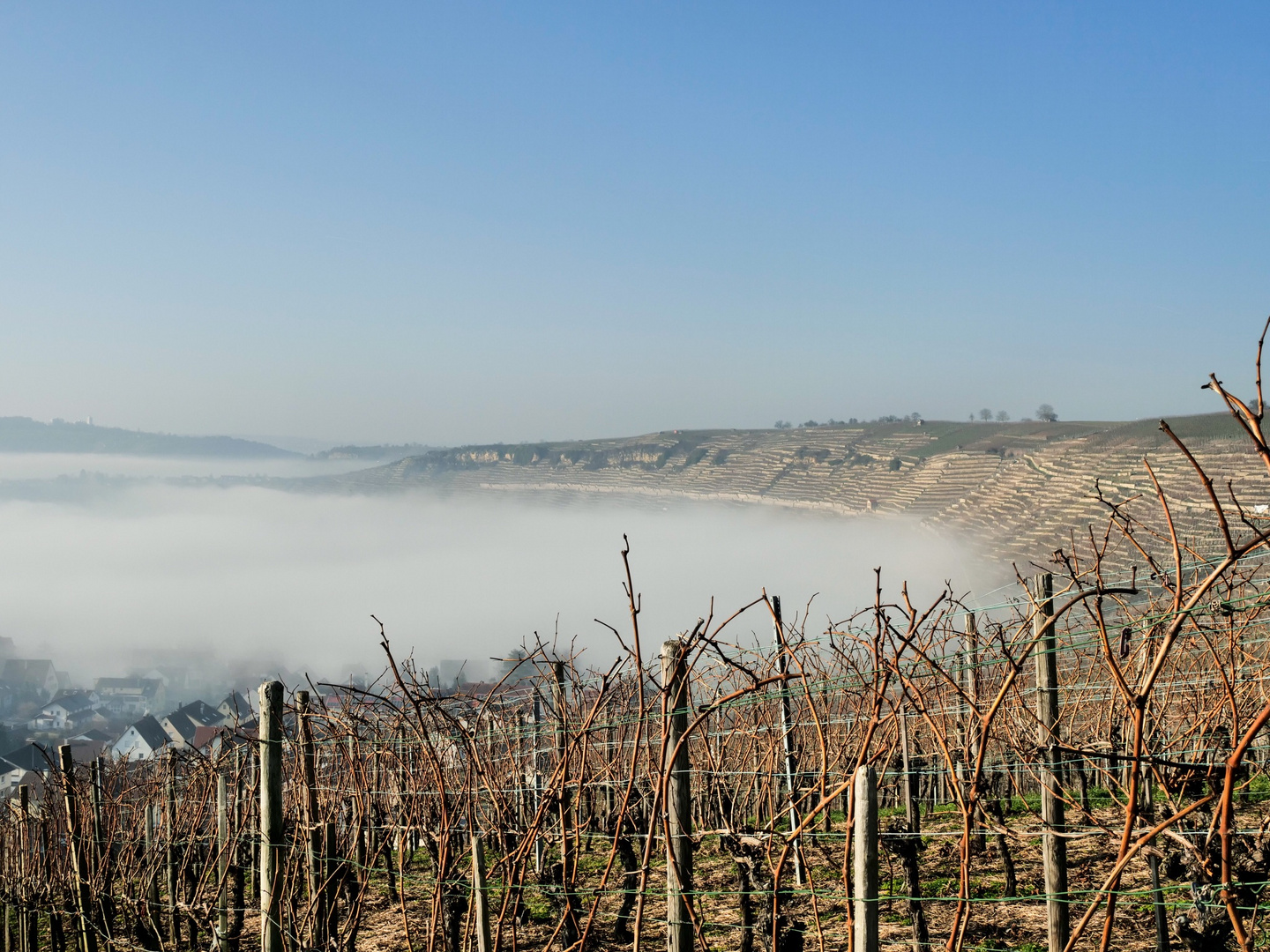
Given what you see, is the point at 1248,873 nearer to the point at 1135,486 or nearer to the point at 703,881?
the point at 703,881

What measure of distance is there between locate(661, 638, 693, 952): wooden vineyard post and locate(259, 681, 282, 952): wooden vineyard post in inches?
62.8

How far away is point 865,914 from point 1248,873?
1591 millimetres

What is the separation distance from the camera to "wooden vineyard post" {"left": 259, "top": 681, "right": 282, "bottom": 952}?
349 cm

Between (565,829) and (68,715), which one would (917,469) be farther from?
(68,715)

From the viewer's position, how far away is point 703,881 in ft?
21.2

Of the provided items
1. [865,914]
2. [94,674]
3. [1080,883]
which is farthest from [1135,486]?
[94,674]

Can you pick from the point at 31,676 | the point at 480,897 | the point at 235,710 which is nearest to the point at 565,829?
the point at 480,897

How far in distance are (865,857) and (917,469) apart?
61.3 meters

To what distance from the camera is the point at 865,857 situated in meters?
2.10

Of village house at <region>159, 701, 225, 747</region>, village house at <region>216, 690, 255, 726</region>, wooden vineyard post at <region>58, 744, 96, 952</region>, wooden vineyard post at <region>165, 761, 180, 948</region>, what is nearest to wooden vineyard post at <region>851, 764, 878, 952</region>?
village house at <region>216, 690, 255, 726</region>

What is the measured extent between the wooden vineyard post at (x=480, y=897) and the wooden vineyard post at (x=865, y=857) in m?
1.42

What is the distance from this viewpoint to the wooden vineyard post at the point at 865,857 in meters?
2.08

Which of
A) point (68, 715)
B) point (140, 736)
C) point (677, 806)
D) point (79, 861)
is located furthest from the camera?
point (68, 715)

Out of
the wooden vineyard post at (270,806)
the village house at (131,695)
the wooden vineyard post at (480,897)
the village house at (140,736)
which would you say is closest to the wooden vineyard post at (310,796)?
the wooden vineyard post at (270,806)
